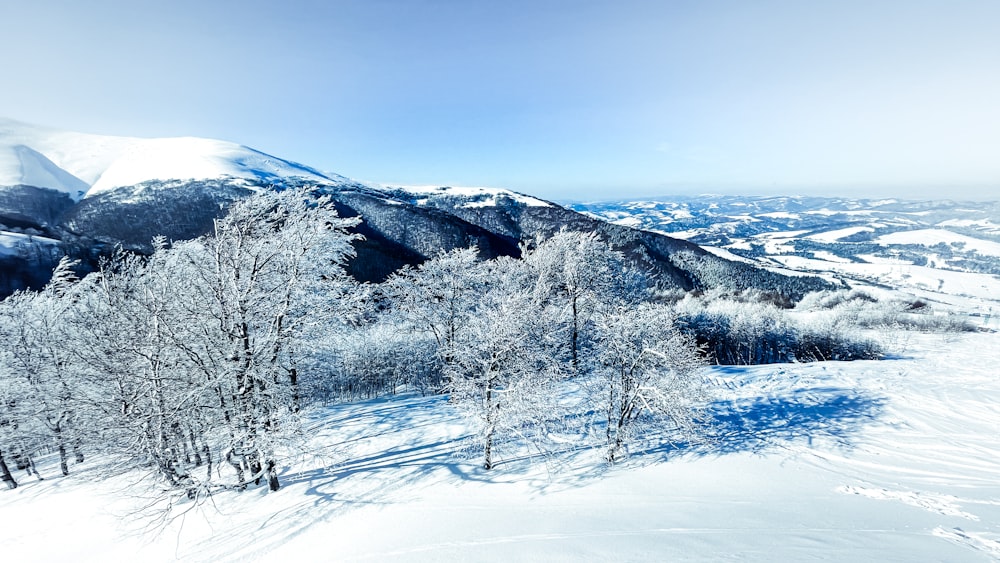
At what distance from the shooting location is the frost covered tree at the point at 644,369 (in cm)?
1423

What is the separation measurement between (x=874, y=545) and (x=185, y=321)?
20875mm

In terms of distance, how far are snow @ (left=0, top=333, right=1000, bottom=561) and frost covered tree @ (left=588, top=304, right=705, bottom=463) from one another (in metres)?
2.03

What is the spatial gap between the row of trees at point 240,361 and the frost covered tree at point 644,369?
7cm

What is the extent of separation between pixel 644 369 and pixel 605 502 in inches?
196

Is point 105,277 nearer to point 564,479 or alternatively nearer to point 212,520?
point 212,520

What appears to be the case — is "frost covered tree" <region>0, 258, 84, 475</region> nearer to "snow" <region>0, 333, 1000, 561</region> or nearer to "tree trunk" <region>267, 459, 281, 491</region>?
"snow" <region>0, 333, 1000, 561</region>

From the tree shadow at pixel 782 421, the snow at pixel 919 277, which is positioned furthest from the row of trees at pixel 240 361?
the snow at pixel 919 277

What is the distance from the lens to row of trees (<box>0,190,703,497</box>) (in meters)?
12.3

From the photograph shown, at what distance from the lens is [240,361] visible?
1220 cm

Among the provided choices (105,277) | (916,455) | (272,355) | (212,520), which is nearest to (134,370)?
(105,277)

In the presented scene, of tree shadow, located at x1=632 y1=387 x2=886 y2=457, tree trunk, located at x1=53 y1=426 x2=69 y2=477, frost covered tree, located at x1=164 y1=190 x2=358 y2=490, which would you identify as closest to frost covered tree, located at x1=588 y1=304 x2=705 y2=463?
tree shadow, located at x1=632 y1=387 x2=886 y2=457

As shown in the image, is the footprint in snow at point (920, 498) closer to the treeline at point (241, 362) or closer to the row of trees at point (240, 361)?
the treeline at point (241, 362)

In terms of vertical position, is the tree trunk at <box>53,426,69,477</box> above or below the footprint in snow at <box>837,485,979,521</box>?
above

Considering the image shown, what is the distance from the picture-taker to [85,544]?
466 inches
